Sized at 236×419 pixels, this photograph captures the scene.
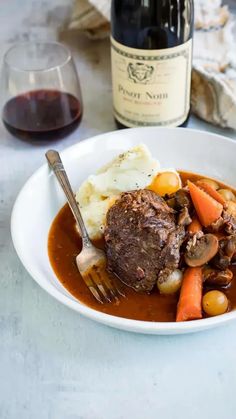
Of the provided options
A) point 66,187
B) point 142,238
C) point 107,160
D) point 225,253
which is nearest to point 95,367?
point 142,238

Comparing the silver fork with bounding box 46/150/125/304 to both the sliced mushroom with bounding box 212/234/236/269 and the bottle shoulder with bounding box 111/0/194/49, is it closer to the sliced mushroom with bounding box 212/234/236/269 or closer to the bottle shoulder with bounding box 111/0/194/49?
the sliced mushroom with bounding box 212/234/236/269

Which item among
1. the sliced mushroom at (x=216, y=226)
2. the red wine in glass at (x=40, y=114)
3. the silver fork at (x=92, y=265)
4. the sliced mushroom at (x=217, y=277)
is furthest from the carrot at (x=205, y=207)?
the red wine in glass at (x=40, y=114)

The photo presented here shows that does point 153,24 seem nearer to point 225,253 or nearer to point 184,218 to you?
point 184,218

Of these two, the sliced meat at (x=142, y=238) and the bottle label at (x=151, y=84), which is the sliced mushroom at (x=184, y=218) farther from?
the bottle label at (x=151, y=84)

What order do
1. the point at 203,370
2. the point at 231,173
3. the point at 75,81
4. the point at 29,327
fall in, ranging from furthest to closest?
the point at 75,81
the point at 231,173
the point at 29,327
the point at 203,370

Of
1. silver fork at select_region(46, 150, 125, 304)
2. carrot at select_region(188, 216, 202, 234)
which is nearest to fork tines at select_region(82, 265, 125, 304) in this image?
silver fork at select_region(46, 150, 125, 304)

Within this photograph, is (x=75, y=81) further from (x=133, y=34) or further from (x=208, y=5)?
(x=208, y=5)

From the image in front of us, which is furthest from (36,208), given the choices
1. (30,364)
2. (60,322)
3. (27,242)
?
(30,364)
